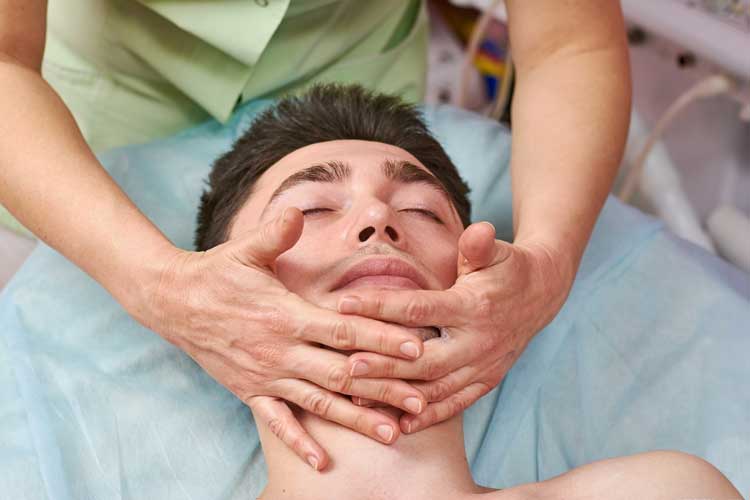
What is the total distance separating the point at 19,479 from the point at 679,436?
2.85 ft

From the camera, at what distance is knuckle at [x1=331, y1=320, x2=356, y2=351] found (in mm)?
923

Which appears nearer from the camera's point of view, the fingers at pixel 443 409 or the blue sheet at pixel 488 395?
the fingers at pixel 443 409

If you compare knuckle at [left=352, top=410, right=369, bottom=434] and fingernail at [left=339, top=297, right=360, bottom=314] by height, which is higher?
fingernail at [left=339, top=297, right=360, bottom=314]

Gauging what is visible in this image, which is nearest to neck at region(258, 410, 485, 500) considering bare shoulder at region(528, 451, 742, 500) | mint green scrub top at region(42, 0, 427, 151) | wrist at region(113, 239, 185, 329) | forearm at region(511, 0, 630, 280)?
bare shoulder at region(528, 451, 742, 500)

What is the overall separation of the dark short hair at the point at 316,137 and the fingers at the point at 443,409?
1.10ft

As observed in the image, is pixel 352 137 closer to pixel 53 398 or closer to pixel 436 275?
pixel 436 275

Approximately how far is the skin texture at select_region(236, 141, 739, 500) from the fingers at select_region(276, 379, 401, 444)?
0.04 ft

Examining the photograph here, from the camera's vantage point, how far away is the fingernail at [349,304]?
0.92 metres

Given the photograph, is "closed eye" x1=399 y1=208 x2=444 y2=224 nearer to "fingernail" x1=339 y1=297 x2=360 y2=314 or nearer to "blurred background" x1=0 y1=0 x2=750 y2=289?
"fingernail" x1=339 y1=297 x2=360 y2=314

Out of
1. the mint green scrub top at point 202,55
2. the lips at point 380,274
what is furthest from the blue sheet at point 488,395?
the lips at point 380,274

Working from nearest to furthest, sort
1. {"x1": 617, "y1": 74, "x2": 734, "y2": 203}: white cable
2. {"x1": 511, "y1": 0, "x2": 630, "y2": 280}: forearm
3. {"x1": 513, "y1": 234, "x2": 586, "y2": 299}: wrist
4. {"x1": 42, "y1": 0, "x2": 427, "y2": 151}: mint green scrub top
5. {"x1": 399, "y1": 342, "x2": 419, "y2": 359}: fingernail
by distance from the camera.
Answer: {"x1": 399, "y1": 342, "x2": 419, "y2": 359}: fingernail, {"x1": 513, "y1": 234, "x2": 586, "y2": 299}: wrist, {"x1": 511, "y1": 0, "x2": 630, "y2": 280}: forearm, {"x1": 42, "y1": 0, "x2": 427, "y2": 151}: mint green scrub top, {"x1": 617, "y1": 74, "x2": 734, "y2": 203}: white cable

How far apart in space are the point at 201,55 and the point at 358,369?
0.78m

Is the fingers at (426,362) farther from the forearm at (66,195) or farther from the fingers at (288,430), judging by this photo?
the forearm at (66,195)

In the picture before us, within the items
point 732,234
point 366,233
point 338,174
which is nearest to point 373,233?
point 366,233
